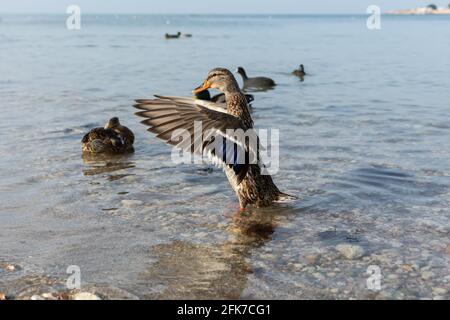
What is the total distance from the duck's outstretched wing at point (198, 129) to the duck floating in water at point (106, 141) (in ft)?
12.1

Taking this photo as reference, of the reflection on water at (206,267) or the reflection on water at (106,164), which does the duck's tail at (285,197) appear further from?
the reflection on water at (106,164)

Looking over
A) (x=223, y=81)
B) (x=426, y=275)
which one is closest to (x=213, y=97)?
(x=223, y=81)

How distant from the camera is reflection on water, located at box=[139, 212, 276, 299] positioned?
15.4ft

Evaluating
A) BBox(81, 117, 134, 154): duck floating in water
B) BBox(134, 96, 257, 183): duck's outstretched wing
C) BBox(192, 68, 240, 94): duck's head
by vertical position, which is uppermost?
BBox(192, 68, 240, 94): duck's head

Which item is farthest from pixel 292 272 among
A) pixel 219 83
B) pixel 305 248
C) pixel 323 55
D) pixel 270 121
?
pixel 323 55

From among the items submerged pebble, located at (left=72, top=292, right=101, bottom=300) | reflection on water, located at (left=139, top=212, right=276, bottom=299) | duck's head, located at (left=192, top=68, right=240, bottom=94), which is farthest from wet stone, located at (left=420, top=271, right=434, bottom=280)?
duck's head, located at (left=192, top=68, right=240, bottom=94)

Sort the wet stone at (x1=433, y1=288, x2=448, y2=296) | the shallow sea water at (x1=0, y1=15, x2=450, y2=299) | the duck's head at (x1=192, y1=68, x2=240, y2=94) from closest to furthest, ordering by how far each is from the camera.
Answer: the wet stone at (x1=433, y1=288, x2=448, y2=296) → the shallow sea water at (x1=0, y1=15, x2=450, y2=299) → the duck's head at (x1=192, y1=68, x2=240, y2=94)

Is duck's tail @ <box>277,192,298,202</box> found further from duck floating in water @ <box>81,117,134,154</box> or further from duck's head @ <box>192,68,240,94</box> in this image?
duck floating in water @ <box>81,117,134,154</box>

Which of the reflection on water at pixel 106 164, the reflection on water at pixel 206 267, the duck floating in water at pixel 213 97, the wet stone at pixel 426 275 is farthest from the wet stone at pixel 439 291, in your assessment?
the duck floating in water at pixel 213 97

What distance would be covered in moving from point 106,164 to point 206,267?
4.50 m

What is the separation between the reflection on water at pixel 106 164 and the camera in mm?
8664

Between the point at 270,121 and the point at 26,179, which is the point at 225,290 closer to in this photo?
the point at 26,179

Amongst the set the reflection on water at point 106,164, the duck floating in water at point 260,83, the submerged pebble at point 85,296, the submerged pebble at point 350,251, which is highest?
the duck floating in water at point 260,83

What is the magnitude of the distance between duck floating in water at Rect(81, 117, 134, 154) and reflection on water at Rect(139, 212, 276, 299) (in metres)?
4.04
